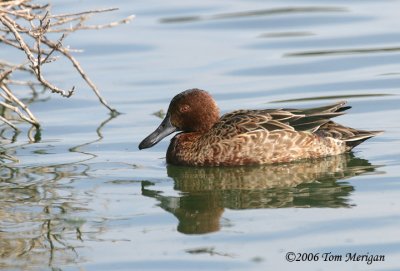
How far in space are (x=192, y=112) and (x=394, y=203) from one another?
288 centimetres

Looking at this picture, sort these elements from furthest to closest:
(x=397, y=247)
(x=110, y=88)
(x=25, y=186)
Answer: (x=110, y=88) < (x=25, y=186) < (x=397, y=247)

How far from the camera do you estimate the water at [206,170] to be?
352 inches

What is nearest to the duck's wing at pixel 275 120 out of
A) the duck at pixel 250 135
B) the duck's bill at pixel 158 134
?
the duck at pixel 250 135

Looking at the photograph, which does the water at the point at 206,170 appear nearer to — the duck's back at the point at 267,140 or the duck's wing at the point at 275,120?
the duck's back at the point at 267,140

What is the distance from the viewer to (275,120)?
11.9 meters

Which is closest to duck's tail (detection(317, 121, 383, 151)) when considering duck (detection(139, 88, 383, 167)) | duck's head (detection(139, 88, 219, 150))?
duck (detection(139, 88, 383, 167))

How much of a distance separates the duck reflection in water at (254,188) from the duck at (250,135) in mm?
99

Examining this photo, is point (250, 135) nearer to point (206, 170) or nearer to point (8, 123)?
point (206, 170)

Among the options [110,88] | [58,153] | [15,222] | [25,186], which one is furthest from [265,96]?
[15,222]

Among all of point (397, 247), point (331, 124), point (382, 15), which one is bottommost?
point (397, 247)

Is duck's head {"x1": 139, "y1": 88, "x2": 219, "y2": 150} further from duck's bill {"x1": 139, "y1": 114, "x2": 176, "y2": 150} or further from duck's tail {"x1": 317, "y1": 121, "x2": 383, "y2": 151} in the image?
duck's tail {"x1": 317, "y1": 121, "x2": 383, "y2": 151}

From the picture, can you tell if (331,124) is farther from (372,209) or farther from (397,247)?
(397,247)

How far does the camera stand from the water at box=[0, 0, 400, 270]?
29.4 ft

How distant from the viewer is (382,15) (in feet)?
60.9
